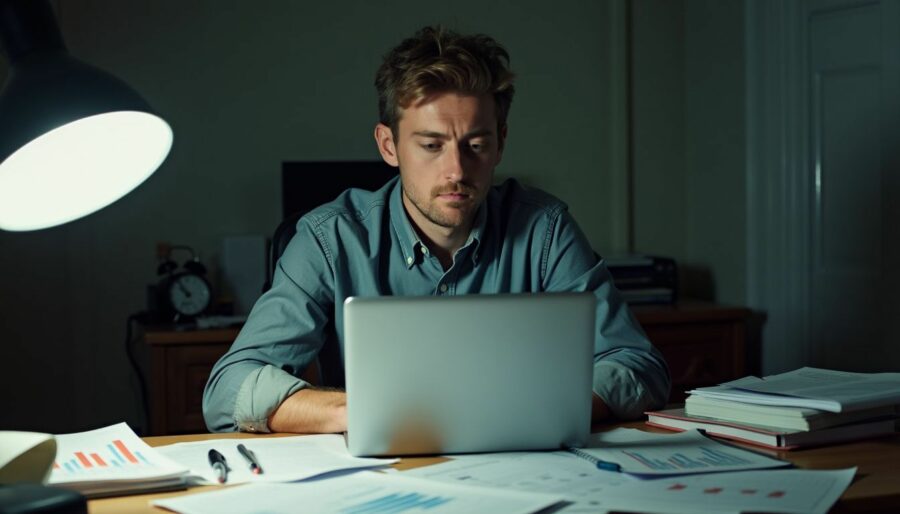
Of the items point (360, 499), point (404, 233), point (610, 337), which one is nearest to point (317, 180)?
point (404, 233)

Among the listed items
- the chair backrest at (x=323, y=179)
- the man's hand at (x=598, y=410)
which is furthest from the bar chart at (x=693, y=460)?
the chair backrest at (x=323, y=179)

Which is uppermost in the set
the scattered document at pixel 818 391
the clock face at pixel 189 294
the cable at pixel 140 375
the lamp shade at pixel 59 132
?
the lamp shade at pixel 59 132

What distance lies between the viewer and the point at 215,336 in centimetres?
293

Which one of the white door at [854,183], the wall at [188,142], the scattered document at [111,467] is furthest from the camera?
the wall at [188,142]

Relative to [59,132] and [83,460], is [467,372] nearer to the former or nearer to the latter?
[83,460]

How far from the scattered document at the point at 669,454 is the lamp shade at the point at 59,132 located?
71 cm

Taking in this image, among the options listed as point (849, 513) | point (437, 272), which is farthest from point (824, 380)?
point (437, 272)

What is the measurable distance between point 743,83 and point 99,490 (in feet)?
9.18

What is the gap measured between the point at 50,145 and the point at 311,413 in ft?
1.68

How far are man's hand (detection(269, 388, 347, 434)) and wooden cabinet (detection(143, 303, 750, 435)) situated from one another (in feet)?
4.72

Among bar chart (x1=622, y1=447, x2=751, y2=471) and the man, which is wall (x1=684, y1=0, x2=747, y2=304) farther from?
bar chart (x1=622, y1=447, x2=751, y2=471)

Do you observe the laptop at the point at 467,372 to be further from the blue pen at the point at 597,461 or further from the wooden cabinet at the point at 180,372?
the wooden cabinet at the point at 180,372

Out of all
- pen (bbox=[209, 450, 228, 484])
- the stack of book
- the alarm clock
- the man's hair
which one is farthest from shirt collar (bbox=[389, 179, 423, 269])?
the alarm clock

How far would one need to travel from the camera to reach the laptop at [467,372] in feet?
4.16
